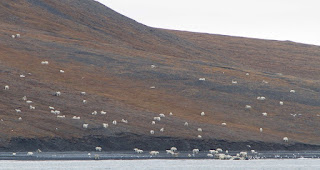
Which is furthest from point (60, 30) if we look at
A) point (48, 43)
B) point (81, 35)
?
point (48, 43)

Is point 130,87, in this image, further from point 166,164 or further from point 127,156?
point 166,164

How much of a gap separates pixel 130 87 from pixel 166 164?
38.2 m

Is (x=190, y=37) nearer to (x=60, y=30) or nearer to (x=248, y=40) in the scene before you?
(x=248, y=40)

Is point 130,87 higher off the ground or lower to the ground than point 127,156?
higher

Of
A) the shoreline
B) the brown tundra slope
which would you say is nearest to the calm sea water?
the shoreline

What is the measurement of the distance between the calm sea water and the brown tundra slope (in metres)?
9.29

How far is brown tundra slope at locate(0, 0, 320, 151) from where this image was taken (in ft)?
229

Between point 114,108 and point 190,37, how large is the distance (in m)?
76.9

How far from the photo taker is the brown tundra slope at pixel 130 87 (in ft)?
229

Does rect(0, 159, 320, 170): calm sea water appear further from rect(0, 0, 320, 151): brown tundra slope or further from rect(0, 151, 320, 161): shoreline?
rect(0, 0, 320, 151): brown tundra slope

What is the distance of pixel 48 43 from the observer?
105375 millimetres

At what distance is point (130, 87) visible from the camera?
9300 cm

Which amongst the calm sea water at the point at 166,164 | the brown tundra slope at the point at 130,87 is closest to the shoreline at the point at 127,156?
the brown tundra slope at the point at 130,87

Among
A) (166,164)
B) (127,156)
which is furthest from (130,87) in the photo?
(166,164)
